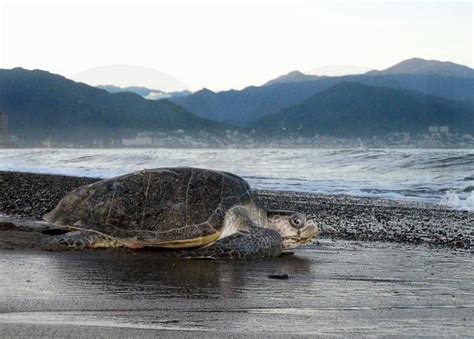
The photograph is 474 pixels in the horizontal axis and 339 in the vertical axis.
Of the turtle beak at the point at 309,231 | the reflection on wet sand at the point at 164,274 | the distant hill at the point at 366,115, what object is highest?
the distant hill at the point at 366,115

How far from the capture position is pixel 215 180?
293 inches

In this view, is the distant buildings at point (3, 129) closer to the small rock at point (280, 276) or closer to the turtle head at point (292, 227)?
the turtle head at point (292, 227)

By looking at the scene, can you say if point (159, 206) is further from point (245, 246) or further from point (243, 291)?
point (243, 291)

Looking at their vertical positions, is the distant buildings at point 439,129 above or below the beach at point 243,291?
above

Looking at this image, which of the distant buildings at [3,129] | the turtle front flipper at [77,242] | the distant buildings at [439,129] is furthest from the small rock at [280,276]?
the distant buildings at [3,129]

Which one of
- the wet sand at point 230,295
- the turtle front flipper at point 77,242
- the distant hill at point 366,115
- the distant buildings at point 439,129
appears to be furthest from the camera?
the distant hill at point 366,115

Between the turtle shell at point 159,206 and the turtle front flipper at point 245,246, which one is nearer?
the turtle front flipper at point 245,246

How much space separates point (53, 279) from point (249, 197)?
9.75 ft

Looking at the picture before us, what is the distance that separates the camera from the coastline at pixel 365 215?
8.96 m

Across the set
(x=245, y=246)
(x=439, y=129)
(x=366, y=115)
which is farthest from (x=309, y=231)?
(x=366, y=115)

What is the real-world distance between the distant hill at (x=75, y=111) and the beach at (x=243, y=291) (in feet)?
364

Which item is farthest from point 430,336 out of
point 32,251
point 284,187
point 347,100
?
point 347,100

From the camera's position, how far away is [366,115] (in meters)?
123

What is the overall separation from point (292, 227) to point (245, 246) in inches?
34.9
